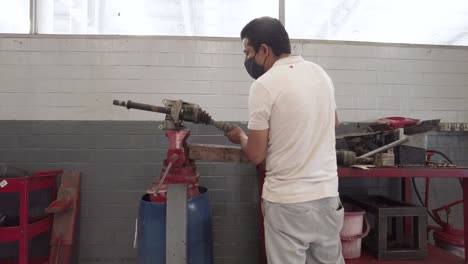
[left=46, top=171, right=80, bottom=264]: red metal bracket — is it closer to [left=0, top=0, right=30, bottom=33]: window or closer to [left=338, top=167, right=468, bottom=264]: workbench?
[left=0, top=0, right=30, bottom=33]: window

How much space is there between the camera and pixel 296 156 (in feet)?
3.87

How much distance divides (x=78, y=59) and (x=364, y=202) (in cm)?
241

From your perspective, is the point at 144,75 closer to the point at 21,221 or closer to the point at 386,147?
the point at 21,221

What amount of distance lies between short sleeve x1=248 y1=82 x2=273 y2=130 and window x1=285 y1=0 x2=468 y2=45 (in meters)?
1.49

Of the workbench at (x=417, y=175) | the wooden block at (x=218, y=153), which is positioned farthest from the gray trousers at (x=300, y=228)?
the workbench at (x=417, y=175)

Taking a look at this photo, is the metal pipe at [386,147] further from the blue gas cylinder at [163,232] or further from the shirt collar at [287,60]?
the blue gas cylinder at [163,232]

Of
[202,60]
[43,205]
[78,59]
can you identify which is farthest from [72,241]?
[202,60]

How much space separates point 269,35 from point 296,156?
0.55m

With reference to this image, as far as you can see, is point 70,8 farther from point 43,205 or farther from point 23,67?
point 43,205

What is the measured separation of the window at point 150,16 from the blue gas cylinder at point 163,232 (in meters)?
1.45

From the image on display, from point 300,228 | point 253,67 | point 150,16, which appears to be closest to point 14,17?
point 150,16

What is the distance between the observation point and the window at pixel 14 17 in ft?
7.79

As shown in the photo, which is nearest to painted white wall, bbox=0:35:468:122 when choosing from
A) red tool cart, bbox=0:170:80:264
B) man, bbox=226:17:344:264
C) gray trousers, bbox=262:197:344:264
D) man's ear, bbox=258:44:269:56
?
red tool cart, bbox=0:170:80:264

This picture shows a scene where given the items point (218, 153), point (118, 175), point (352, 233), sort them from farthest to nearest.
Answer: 1. point (118, 175)
2. point (352, 233)
3. point (218, 153)
